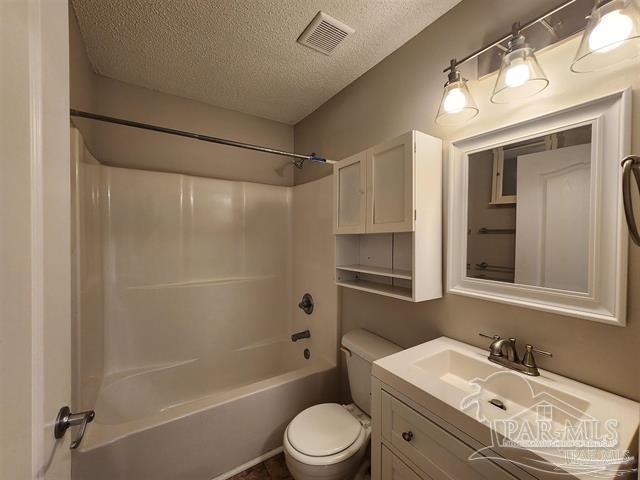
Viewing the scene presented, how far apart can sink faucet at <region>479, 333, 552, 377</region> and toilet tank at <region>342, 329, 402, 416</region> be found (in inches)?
20.4

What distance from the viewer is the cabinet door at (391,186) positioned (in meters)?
1.18

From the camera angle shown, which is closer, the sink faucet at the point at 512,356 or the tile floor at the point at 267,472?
the sink faucet at the point at 512,356

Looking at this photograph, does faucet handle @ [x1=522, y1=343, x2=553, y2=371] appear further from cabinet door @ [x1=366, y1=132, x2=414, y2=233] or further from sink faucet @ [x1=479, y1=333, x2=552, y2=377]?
cabinet door @ [x1=366, y1=132, x2=414, y2=233]

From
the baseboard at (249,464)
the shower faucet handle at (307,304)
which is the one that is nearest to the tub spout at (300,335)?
the shower faucet handle at (307,304)

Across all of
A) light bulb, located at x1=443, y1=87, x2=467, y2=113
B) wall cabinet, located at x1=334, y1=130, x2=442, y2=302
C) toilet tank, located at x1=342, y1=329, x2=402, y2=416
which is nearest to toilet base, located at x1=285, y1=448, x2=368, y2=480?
toilet tank, located at x1=342, y1=329, x2=402, y2=416

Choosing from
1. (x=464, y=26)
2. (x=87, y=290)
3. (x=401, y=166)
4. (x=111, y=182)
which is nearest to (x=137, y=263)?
(x=87, y=290)

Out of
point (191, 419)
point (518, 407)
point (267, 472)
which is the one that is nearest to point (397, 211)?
point (518, 407)

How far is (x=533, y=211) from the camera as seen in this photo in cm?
98

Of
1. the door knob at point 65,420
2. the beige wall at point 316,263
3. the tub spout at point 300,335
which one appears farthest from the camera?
the tub spout at point 300,335

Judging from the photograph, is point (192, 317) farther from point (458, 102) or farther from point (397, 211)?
point (458, 102)

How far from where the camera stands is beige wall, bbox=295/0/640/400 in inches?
31.9

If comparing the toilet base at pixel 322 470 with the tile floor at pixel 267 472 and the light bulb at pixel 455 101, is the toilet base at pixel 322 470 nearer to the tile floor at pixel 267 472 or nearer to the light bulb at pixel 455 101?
the tile floor at pixel 267 472

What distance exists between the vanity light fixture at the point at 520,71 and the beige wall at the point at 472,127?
5 cm

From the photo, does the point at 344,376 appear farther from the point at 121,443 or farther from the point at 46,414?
the point at 46,414
